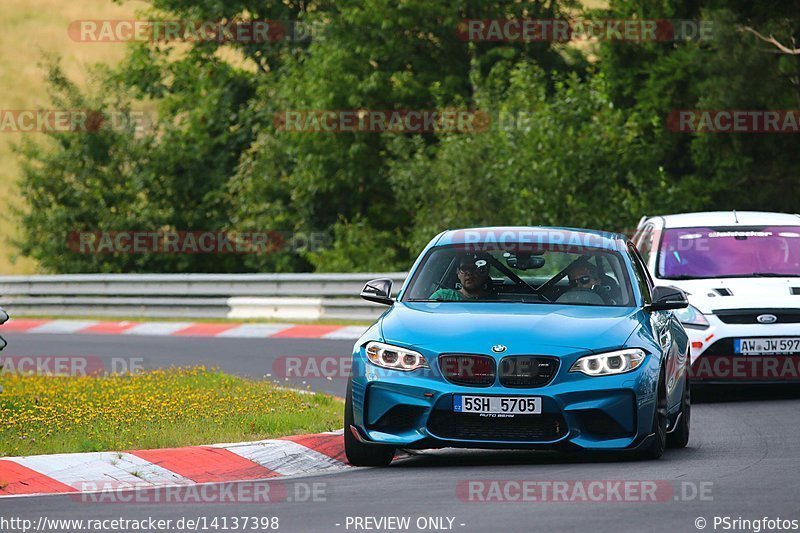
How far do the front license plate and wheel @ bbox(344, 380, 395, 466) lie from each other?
493cm

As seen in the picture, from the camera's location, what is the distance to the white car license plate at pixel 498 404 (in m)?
9.91

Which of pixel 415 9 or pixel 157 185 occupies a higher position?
pixel 415 9

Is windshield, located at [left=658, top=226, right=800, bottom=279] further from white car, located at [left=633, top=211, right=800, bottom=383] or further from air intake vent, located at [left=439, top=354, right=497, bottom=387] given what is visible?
air intake vent, located at [left=439, top=354, right=497, bottom=387]

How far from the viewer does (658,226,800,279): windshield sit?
15.3 metres

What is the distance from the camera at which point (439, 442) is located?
33.0 feet

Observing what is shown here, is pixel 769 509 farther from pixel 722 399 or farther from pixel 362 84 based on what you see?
pixel 362 84

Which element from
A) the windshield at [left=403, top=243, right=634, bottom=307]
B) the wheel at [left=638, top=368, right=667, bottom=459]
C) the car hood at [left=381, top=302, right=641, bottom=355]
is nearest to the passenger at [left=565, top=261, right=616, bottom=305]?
the windshield at [left=403, top=243, right=634, bottom=307]

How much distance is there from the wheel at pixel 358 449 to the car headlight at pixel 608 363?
1.30 meters

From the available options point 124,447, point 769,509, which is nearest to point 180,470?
point 124,447

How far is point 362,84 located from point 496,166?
8.01 metres

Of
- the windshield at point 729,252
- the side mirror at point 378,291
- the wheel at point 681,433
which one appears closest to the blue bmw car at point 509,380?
the side mirror at point 378,291

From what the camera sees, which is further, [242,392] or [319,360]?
[319,360]

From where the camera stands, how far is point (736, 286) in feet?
48.8

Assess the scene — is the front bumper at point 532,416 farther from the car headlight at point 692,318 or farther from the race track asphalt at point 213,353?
the race track asphalt at point 213,353
